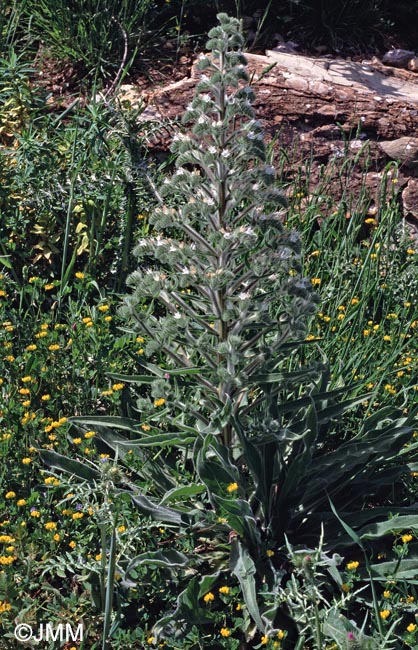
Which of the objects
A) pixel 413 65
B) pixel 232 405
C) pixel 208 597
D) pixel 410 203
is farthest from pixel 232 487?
pixel 413 65

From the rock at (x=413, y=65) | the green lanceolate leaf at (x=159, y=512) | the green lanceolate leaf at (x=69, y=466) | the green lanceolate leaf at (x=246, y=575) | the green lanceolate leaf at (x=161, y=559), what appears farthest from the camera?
the rock at (x=413, y=65)

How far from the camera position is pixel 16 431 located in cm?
373

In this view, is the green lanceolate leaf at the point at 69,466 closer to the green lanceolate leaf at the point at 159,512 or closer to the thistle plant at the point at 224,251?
the green lanceolate leaf at the point at 159,512

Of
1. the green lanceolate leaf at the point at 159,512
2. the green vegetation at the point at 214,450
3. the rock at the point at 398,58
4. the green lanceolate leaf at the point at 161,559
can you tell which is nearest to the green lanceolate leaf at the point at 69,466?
the green vegetation at the point at 214,450

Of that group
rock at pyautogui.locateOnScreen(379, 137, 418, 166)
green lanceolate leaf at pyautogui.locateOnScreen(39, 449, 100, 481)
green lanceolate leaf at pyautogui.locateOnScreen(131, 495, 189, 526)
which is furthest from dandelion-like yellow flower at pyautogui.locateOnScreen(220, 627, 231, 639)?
rock at pyautogui.locateOnScreen(379, 137, 418, 166)

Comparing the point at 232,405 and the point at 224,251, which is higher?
the point at 224,251

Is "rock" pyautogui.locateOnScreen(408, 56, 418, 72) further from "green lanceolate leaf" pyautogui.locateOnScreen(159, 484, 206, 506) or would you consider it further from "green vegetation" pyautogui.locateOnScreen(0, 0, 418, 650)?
"green lanceolate leaf" pyautogui.locateOnScreen(159, 484, 206, 506)

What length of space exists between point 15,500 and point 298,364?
137 centimetres

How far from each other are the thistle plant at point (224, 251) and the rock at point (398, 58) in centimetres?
353

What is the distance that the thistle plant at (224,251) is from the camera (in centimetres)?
294

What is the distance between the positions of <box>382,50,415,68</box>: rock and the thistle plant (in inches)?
139

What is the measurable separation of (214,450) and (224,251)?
0.69 metres

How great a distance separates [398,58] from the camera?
6.29 meters

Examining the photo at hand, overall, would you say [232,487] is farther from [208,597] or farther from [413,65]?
[413,65]
